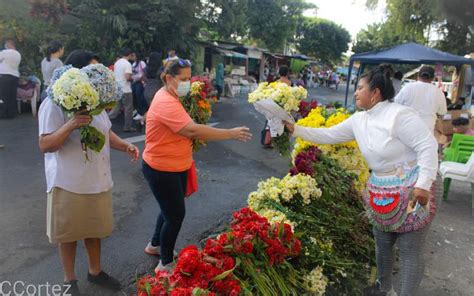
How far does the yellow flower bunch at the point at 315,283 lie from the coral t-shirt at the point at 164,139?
1353mm

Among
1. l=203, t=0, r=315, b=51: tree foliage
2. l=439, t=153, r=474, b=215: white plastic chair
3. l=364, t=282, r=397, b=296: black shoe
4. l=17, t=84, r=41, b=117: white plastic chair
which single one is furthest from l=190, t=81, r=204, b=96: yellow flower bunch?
l=203, t=0, r=315, b=51: tree foliage

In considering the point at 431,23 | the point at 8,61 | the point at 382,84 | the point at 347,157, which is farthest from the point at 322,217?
the point at 431,23

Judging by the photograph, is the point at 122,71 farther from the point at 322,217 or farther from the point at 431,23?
the point at 431,23

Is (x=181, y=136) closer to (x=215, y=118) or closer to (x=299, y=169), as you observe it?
(x=299, y=169)

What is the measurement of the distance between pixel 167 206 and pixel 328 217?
144cm

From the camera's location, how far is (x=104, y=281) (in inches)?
128

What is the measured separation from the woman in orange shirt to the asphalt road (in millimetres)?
813

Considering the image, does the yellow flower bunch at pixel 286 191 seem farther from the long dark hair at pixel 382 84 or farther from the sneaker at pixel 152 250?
the sneaker at pixel 152 250

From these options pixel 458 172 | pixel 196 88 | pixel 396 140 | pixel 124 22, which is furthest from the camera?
pixel 124 22

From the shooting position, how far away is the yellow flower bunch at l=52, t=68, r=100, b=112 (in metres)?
2.50

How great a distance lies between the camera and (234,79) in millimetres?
22703

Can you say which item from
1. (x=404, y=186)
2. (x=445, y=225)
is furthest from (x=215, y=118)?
(x=404, y=186)

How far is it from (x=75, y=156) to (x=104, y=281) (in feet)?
3.80

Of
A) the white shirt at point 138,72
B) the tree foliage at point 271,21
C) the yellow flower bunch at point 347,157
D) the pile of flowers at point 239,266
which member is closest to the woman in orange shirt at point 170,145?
the pile of flowers at point 239,266
